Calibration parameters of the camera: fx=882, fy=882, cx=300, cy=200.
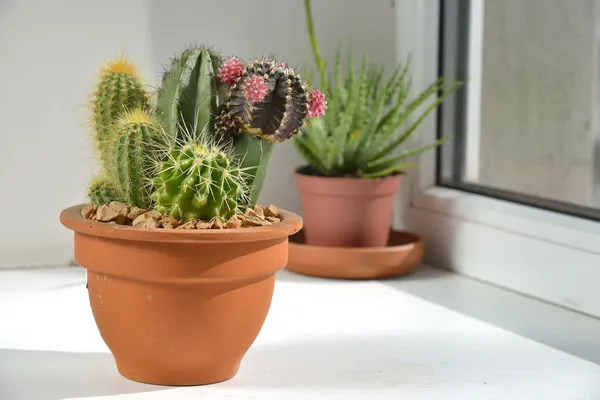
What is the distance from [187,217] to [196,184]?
44mm

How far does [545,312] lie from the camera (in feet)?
4.58

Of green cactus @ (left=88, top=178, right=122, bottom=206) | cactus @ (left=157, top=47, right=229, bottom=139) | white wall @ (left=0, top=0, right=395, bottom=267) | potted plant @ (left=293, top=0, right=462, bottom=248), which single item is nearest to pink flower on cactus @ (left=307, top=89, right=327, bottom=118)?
cactus @ (left=157, top=47, right=229, bottom=139)

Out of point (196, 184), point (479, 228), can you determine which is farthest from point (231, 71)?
point (479, 228)

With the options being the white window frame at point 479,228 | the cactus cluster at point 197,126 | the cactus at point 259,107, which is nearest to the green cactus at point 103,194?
the cactus cluster at point 197,126

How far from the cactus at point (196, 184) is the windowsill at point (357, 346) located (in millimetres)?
207

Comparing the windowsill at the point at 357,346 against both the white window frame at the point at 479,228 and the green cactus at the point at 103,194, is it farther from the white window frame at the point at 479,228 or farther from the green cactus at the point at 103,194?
the green cactus at the point at 103,194

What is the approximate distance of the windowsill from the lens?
101 cm

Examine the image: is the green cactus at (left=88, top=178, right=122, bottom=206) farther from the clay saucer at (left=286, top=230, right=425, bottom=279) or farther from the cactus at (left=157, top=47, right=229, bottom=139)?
the clay saucer at (left=286, top=230, right=425, bottom=279)

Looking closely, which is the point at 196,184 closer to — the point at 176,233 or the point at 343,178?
the point at 176,233

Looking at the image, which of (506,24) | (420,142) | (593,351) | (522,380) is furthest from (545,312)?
(506,24)

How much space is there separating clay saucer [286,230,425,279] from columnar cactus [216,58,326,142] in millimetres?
556

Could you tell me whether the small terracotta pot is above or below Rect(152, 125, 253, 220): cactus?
below

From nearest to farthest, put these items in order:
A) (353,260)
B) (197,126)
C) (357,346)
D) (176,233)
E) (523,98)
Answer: (176,233) < (197,126) < (357,346) < (353,260) < (523,98)

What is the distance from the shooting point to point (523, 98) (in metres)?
1.75
